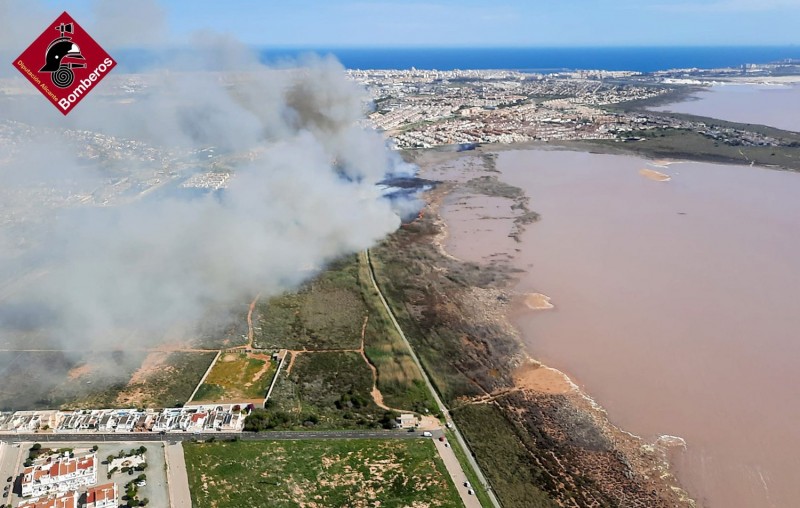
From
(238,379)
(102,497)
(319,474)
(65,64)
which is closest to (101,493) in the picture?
(102,497)

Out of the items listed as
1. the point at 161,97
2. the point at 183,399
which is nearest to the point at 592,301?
the point at 183,399

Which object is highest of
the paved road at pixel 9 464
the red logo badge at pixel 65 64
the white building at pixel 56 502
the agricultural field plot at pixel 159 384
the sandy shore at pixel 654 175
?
the red logo badge at pixel 65 64

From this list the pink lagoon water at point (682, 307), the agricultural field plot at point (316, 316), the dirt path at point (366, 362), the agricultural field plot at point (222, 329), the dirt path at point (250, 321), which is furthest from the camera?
the agricultural field plot at point (316, 316)

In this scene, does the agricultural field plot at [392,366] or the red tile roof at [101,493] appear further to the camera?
the agricultural field plot at [392,366]

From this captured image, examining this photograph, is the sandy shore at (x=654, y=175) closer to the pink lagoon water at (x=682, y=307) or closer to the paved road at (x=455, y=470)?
the pink lagoon water at (x=682, y=307)

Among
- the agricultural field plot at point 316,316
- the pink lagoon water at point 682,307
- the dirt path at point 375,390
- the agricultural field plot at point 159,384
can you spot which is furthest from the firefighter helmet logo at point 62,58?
the pink lagoon water at point 682,307
